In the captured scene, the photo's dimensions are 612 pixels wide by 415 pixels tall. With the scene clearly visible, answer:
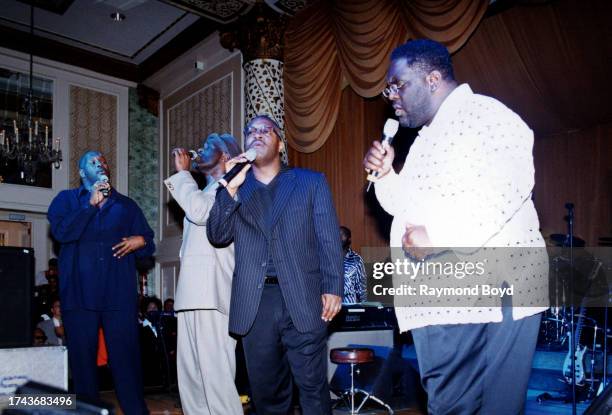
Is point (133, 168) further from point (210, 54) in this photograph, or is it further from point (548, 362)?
point (548, 362)

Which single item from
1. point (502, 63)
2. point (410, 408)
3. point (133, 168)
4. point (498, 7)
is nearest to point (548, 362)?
point (410, 408)

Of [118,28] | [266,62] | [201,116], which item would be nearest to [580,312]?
[266,62]

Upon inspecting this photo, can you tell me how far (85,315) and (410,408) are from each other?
2.62m

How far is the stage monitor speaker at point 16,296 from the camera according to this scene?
3152mm

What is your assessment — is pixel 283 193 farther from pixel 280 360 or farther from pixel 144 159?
pixel 144 159

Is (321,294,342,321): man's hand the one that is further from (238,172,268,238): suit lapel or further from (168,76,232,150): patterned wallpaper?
(168,76,232,150): patterned wallpaper

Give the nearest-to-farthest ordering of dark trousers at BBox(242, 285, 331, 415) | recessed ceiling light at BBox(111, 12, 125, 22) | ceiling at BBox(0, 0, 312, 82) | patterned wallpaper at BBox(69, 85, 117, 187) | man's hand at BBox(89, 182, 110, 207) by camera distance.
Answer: dark trousers at BBox(242, 285, 331, 415), man's hand at BBox(89, 182, 110, 207), ceiling at BBox(0, 0, 312, 82), recessed ceiling light at BBox(111, 12, 125, 22), patterned wallpaper at BBox(69, 85, 117, 187)

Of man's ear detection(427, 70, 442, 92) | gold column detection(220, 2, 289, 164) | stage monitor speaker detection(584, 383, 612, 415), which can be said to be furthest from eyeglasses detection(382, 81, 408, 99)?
gold column detection(220, 2, 289, 164)

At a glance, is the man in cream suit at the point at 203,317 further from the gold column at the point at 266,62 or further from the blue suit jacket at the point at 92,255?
the gold column at the point at 266,62

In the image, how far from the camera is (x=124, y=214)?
367 centimetres

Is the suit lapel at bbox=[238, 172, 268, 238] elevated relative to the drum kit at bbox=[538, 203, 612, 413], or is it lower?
elevated

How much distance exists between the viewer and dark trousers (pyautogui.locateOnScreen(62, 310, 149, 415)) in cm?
327

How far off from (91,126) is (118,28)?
161 centimetres

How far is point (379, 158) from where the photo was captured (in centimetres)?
187
